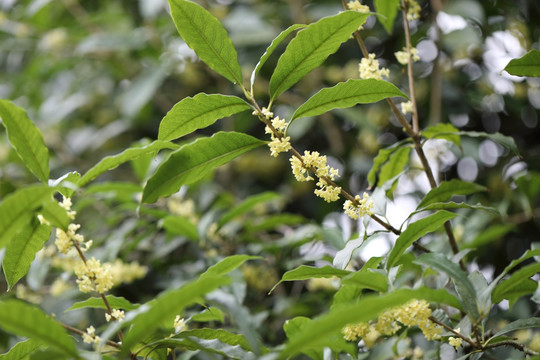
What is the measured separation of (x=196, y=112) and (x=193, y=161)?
8cm

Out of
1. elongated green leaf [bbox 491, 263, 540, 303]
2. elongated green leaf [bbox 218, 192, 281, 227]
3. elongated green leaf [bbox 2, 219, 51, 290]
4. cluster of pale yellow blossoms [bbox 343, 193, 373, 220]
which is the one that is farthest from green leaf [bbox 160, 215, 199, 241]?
elongated green leaf [bbox 491, 263, 540, 303]

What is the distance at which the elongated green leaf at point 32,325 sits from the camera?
597 millimetres

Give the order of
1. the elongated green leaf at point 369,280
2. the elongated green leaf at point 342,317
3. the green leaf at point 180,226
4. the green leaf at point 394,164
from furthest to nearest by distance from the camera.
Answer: the green leaf at point 180,226 < the green leaf at point 394,164 < the elongated green leaf at point 369,280 < the elongated green leaf at point 342,317

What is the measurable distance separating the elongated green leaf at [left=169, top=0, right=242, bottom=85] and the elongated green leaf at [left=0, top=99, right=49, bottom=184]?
0.87 feet

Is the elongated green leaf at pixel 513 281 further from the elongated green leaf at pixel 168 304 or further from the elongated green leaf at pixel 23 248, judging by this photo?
the elongated green leaf at pixel 23 248

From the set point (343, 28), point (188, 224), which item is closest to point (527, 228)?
point (188, 224)

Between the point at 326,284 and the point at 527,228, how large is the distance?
2.82 ft

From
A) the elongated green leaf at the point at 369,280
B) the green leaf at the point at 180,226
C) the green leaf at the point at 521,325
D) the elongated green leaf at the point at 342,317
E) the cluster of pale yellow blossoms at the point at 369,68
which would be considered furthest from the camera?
the green leaf at the point at 180,226

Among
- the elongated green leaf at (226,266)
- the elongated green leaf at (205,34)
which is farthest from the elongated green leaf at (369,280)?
the elongated green leaf at (205,34)

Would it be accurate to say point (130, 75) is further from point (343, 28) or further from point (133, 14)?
point (343, 28)

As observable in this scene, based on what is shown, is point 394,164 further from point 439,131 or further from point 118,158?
point 118,158

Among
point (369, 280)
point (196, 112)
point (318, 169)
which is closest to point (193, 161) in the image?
point (196, 112)

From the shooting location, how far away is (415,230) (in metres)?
0.83

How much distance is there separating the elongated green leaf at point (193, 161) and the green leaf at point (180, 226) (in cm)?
52
